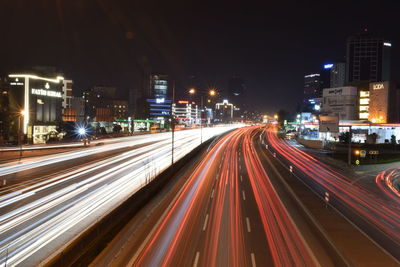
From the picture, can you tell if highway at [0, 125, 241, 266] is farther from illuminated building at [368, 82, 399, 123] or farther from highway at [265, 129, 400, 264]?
illuminated building at [368, 82, 399, 123]

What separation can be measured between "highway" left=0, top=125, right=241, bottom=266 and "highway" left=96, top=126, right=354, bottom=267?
116 inches

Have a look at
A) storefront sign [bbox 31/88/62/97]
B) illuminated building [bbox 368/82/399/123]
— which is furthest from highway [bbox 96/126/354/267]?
illuminated building [bbox 368/82/399/123]

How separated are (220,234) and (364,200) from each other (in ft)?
53.1

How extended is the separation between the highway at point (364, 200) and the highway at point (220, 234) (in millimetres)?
3325

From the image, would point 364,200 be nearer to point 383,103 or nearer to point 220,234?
point 220,234

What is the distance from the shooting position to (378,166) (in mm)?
52719

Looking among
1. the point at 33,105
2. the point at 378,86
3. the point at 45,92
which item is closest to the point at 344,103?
the point at 378,86

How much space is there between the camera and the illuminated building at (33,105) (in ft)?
299

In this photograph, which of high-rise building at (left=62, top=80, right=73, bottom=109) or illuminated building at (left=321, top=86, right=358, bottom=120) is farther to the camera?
high-rise building at (left=62, top=80, right=73, bottom=109)

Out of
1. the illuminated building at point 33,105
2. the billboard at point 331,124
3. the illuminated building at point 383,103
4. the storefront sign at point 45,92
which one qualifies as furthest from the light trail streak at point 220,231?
the illuminated building at point 383,103

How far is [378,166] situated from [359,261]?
43132 mm

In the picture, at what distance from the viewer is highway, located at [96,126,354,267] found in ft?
47.3

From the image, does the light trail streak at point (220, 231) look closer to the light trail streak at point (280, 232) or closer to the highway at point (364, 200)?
the light trail streak at point (280, 232)

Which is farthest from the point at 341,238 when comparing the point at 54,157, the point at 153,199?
the point at 54,157
